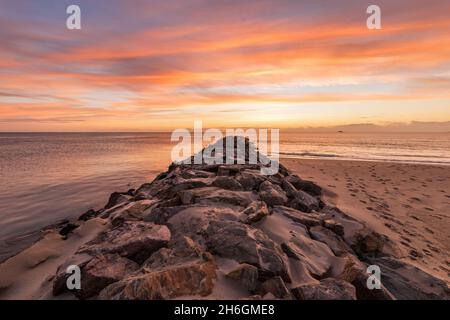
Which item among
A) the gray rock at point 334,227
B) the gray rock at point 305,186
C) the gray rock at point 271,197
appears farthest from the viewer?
the gray rock at point 305,186

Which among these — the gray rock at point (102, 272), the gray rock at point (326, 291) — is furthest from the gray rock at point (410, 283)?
the gray rock at point (102, 272)

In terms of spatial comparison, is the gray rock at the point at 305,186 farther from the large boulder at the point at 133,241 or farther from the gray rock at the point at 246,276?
the gray rock at the point at 246,276

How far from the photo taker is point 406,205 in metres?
10.3

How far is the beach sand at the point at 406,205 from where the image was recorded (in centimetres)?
647

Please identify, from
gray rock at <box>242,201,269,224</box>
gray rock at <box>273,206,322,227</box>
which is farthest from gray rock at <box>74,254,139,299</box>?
gray rock at <box>273,206,322,227</box>

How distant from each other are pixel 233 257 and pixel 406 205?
9.34 metres

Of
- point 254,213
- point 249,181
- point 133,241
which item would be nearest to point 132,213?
point 133,241

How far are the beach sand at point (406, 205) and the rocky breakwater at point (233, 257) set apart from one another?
1.25 m

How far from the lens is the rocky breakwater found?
11.8ft

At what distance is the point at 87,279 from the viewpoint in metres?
3.76
